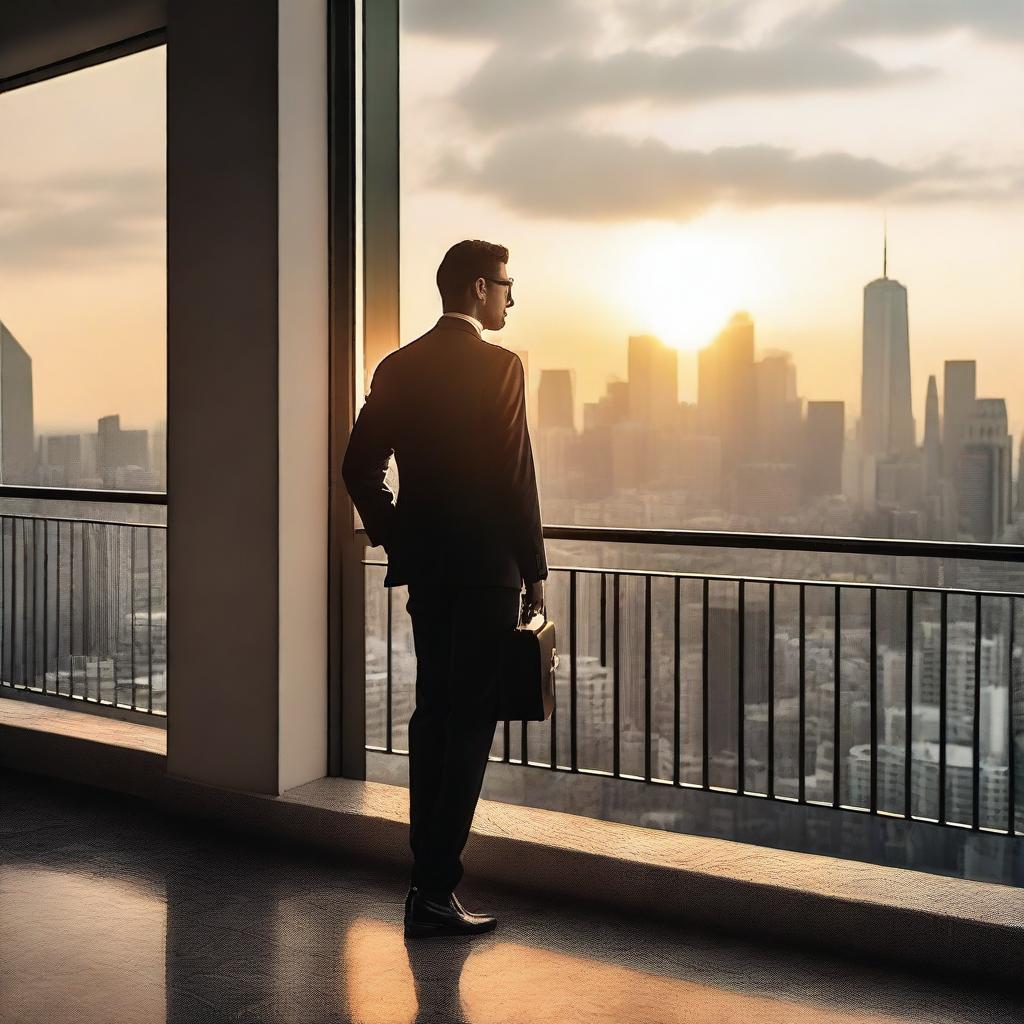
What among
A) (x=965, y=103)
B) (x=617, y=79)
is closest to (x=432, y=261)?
(x=617, y=79)

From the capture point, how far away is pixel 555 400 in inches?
143

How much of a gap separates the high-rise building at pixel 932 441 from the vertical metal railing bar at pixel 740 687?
57 centimetres

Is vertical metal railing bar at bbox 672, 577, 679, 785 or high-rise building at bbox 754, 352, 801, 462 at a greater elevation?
high-rise building at bbox 754, 352, 801, 462

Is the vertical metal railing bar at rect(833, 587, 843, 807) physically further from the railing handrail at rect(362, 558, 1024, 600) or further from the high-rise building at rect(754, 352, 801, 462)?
the high-rise building at rect(754, 352, 801, 462)

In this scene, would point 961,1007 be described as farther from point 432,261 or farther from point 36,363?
point 36,363

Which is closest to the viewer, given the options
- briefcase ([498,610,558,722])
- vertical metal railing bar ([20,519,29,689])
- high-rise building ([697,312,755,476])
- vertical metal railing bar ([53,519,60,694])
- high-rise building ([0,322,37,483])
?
briefcase ([498,610,558,722])

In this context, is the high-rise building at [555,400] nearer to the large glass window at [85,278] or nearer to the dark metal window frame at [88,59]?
the large glass window at [85,278]

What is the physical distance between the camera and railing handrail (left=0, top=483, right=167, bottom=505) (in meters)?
4.36

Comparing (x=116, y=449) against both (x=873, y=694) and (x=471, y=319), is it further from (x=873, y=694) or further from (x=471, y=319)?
(x=873, y=694)

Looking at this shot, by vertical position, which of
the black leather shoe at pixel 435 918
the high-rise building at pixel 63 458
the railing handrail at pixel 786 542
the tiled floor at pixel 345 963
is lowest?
the tiled floor at pixel 345 963

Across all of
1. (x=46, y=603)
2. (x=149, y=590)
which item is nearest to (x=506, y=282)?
(x=149, y=590)

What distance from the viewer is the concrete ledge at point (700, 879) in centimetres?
267

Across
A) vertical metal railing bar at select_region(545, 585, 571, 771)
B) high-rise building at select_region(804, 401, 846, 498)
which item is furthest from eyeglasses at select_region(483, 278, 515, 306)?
vertical metal railing bar at select_region(545, 585, 571, 771)

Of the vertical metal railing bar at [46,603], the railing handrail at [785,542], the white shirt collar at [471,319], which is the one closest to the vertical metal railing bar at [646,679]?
the railing handrail at [785,542]
